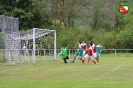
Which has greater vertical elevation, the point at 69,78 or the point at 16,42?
the point at 16,42

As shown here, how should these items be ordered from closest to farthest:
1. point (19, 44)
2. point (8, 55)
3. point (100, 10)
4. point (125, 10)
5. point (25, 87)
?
1. point (25, 87)
2. point (8, 55)
3. point (19, 44)
4. point (125, 10)
5. point (100, 10)

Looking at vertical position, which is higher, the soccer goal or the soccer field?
the soccer goal

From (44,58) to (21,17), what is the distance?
1953cm

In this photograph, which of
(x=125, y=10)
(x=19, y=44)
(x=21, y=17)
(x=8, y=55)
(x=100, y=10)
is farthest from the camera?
(x=100, y=10)

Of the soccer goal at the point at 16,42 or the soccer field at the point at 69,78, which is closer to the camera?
the soccer field at the point at 69,78

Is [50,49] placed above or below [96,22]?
below

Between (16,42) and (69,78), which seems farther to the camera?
(16,42)

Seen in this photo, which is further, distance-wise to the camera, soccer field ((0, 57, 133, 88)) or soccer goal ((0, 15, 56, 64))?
soccer goal ((0, 15, 56, 64))

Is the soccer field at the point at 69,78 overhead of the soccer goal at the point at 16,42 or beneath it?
beneath

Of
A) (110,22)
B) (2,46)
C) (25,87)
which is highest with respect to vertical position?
(110,22)

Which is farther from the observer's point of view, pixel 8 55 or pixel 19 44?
pixel 19 44

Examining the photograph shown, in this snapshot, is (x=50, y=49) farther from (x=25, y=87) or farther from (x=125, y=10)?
(x=125, y=10)

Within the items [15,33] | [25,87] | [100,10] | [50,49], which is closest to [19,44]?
[15,33]

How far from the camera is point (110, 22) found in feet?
205
